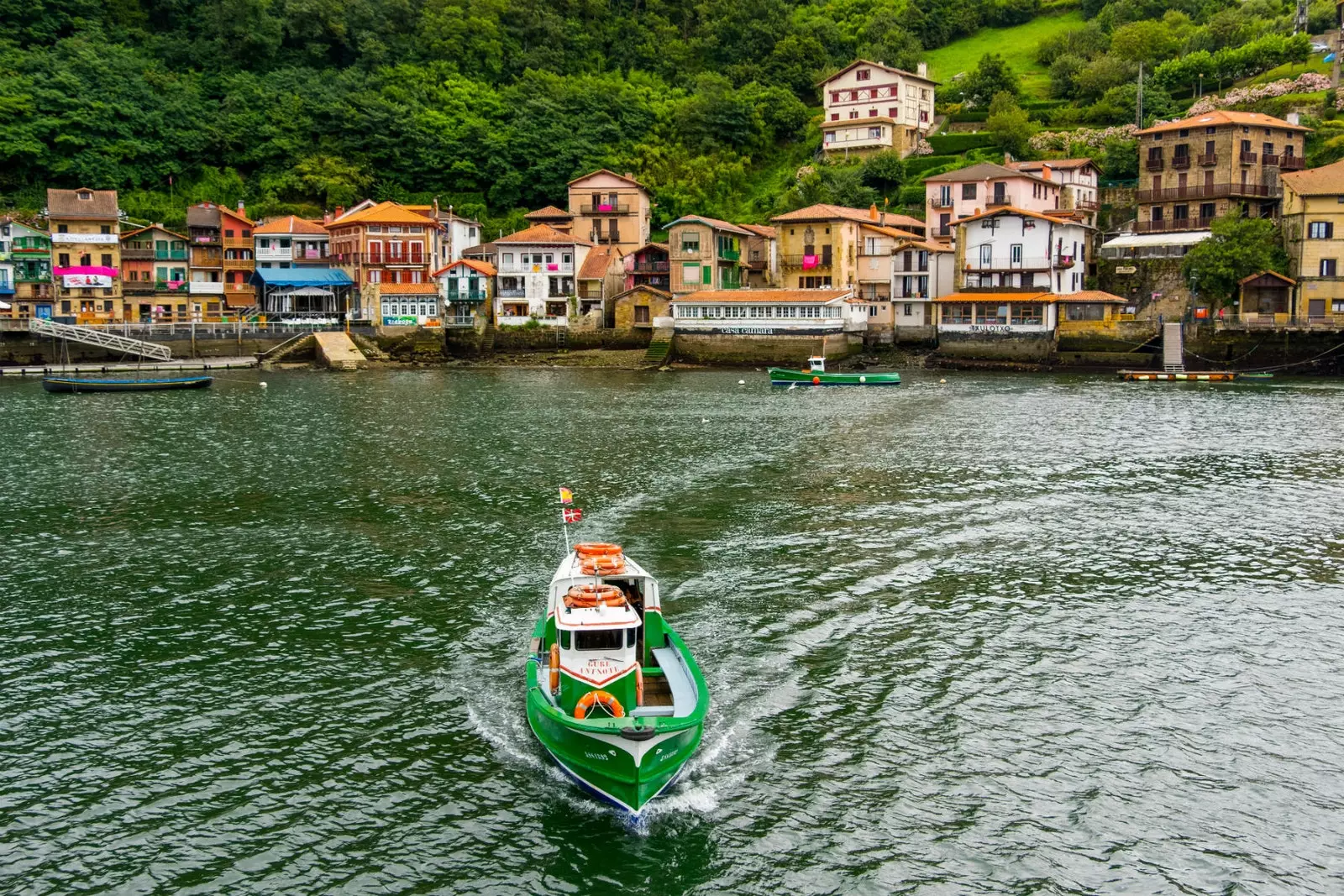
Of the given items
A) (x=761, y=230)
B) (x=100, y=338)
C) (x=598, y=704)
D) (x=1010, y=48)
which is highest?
(x=1010, y=48)

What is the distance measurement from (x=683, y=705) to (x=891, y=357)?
252 feet

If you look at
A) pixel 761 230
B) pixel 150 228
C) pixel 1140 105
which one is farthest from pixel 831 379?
pixel 150 228

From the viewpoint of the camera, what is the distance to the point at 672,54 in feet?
467

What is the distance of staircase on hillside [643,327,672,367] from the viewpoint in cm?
9410

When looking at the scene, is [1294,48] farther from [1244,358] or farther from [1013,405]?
[1013,405]

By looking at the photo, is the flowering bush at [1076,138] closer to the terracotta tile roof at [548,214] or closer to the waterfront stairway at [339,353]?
the terracotta tile roof at [548,214]

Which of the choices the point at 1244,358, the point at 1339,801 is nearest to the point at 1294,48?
the point at 1244,358

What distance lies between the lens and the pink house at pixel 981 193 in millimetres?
96125

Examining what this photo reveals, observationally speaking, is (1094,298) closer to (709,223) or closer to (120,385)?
(709,223)

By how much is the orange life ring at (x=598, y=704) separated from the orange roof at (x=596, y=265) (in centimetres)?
8279

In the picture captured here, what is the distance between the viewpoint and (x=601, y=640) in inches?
807

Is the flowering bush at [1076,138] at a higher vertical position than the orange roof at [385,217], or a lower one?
higher

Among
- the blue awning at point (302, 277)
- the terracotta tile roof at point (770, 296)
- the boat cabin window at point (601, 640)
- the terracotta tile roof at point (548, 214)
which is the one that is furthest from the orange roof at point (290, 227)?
the boat cabin window at point (601, 640)

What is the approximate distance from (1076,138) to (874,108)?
67.1 ft
